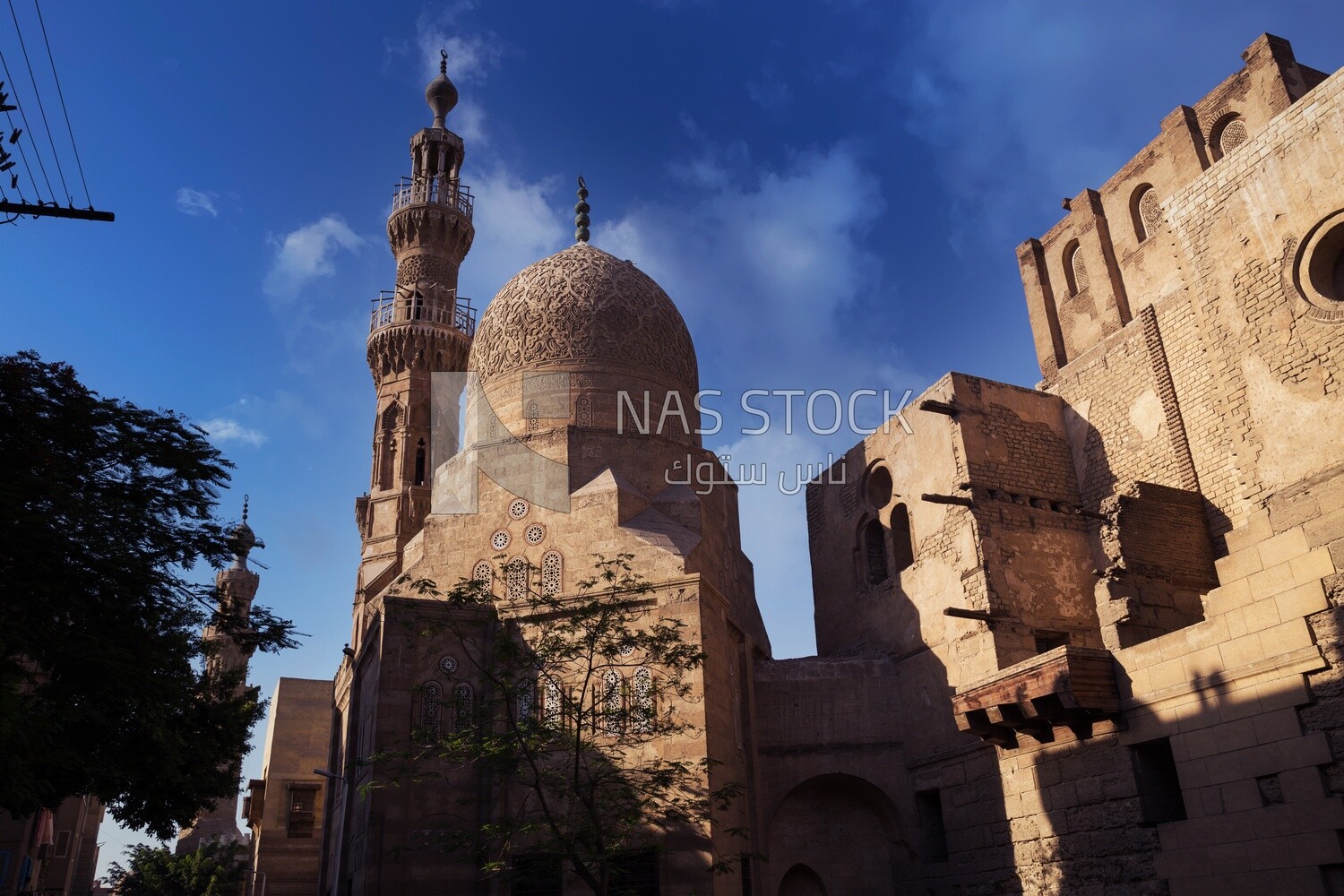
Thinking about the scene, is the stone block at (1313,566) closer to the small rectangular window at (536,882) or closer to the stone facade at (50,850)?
the small rectangular window at (536,882)

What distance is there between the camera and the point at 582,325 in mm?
20469

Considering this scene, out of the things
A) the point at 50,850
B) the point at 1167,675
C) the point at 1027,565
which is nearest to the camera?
the point at 1167,675

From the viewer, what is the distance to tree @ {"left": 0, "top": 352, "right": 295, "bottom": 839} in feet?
30.4

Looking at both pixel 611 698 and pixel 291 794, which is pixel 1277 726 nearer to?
pixel 611 698

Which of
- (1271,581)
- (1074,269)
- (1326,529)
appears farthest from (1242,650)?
(1074,269)

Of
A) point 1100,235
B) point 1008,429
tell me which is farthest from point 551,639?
point 1100,235

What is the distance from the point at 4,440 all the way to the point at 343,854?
31.2ft

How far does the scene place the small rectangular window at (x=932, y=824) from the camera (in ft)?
52.7

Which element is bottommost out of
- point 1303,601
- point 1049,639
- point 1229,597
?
point 1303,601

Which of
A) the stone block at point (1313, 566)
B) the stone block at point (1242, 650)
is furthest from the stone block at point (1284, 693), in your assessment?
the stone block at point (1313, 566)

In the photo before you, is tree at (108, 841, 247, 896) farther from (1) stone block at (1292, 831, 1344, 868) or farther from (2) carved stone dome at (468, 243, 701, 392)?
(1) stone block at (1292, 831, 1344, 868)

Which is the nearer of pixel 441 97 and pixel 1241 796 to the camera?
pixel 1241 796

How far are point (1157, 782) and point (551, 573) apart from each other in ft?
31.2

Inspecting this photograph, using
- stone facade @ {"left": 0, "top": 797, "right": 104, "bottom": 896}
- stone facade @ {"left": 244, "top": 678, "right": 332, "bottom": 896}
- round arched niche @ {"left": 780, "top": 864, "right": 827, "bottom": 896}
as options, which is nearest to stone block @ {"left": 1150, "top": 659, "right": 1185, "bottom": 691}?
round arched niche @ {"left": 780, "top": 864, "right": 827, "bottom": 896}
